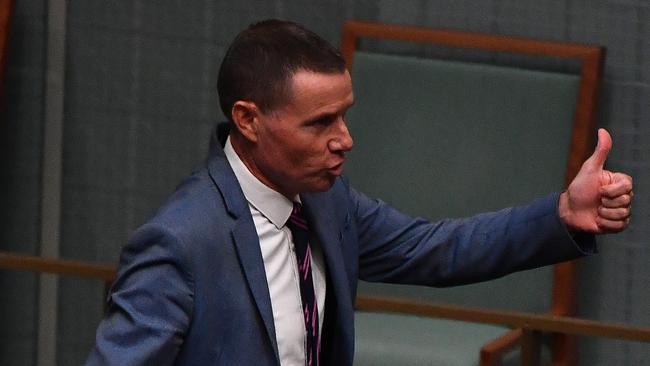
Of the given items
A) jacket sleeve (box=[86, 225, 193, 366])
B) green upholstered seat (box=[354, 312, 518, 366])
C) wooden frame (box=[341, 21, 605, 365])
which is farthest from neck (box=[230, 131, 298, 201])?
wooden frame (box=[341, 21, 605, 365])

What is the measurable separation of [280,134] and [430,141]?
197 cm

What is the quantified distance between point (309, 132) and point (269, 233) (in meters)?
0.17

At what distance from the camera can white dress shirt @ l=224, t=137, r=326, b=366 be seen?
2.44 metres

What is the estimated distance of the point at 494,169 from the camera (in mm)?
4324

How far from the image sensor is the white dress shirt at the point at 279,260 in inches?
96.0

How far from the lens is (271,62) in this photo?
94.6 inches

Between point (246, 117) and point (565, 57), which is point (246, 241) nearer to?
point (246, 117)

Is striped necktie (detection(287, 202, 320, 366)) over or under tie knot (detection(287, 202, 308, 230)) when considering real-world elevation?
under

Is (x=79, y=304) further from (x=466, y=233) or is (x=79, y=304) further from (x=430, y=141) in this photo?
(x=466, y=233)

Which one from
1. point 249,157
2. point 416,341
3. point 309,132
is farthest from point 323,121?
point 416,341

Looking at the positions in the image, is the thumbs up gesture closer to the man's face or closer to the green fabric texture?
the man's face

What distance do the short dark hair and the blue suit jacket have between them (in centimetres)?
12

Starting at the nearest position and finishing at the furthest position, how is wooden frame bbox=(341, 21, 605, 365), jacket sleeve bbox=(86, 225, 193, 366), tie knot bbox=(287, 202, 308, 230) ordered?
jacket sleeve bbox=(86, 225, 193, 366) → tie knot bbox=(287, 202, 308, 230) → wooden frame bbox=(341, 21, 605, 365)

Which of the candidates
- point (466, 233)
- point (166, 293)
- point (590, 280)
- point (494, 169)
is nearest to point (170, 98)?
point (494, 169)
